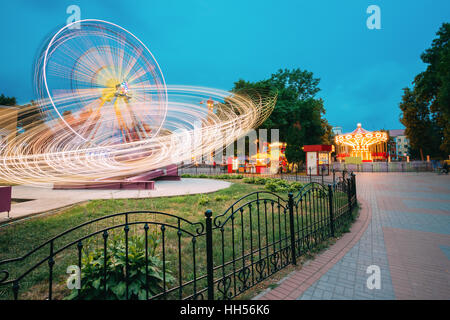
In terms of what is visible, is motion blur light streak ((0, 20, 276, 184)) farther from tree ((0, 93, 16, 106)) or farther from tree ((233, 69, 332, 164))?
→ tree ((0, 93, 16, 106))

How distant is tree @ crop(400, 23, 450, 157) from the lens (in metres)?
20.0

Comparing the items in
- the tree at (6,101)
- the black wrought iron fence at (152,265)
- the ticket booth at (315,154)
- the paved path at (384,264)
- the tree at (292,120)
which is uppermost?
the tree at (6,101)

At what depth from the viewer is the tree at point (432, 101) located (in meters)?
20.0

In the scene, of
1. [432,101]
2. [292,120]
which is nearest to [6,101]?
[292,120]

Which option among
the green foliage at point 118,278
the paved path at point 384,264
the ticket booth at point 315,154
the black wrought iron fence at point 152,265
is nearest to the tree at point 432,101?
the ticket booth at point 315,154

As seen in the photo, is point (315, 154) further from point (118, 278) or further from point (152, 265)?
point (118, 278)

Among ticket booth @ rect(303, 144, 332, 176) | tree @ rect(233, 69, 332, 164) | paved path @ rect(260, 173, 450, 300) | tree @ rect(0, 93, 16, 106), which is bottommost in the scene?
paved path @ rect(260, 173, 450, 300)

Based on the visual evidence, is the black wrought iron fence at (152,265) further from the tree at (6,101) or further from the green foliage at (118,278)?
the tree at (6,101)

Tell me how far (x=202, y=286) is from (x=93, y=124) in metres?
14.4

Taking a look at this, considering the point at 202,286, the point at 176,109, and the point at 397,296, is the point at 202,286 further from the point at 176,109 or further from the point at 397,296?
the point at 176,109

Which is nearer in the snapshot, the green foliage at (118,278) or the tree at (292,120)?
the green foliage at (118,278)

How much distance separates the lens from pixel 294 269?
14.1 feet

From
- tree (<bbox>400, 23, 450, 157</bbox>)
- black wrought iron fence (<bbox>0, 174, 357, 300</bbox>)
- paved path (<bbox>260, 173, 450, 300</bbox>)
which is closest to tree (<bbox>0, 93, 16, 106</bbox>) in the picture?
black wrought iron fence (<bbox>0, 174, 357, 300</bbox>)

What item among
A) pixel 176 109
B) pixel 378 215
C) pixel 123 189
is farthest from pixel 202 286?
pixel 176 109
